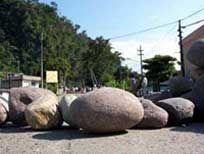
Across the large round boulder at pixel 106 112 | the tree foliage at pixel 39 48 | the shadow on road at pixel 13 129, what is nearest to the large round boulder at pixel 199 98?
the large round boulder at pixel 106 112

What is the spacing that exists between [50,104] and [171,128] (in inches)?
135

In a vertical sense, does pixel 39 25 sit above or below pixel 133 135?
above

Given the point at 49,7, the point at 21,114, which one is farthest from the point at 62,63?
the point at 21,114

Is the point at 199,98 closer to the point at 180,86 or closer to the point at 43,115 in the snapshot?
the point at 180,86

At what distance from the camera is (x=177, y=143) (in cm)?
904

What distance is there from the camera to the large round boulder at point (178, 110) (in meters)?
12.0

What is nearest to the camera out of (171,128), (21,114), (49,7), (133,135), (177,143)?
(177,143)

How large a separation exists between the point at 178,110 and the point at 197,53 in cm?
331

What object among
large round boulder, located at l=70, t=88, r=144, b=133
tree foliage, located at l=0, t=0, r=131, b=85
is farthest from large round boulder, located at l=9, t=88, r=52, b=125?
tree foliage, located at l=0, t=0, r=131, b=85

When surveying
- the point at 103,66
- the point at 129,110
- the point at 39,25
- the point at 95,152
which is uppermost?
the point at 39,25

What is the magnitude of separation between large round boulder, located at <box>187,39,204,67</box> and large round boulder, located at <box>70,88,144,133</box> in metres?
4.63

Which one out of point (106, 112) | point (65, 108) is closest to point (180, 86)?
point (65, 108)

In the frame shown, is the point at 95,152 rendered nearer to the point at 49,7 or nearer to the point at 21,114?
the point at 21,114

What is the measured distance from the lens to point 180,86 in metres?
14.9
